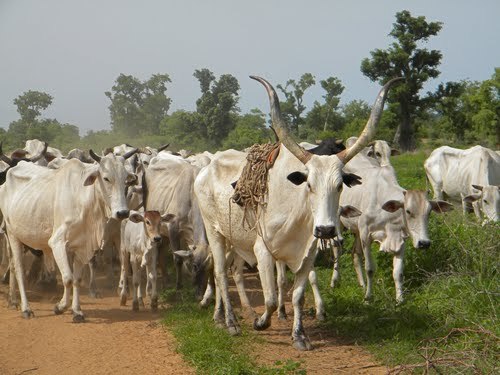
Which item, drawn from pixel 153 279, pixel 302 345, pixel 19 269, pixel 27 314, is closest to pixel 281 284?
pixel 302 345

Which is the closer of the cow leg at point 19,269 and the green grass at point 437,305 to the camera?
the green grass at point 437,305

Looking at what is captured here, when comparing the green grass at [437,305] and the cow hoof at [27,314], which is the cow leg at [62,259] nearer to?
the cow hoof at [27,314]

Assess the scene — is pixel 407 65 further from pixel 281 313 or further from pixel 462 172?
pixel 281 313

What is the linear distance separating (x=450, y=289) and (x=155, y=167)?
5.93 m

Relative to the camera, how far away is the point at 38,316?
8.20 metres

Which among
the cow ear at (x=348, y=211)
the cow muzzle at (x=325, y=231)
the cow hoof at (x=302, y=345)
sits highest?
the cow ear at (x=348, y=211)

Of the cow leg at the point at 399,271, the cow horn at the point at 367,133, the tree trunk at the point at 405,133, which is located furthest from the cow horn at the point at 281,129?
the tree trunk at the point at 405,133

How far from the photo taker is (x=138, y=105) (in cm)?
6412

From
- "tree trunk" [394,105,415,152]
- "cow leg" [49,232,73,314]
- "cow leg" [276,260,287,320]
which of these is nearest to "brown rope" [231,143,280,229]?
"cow leg" [276,260,287,320]

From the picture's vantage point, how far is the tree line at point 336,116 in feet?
117

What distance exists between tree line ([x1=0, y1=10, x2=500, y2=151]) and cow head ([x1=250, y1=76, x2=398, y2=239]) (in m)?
25.4

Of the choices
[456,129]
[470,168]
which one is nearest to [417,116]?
[456,129]

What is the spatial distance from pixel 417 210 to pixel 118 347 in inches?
146

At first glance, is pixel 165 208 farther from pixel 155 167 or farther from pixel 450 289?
pixel 450 289
